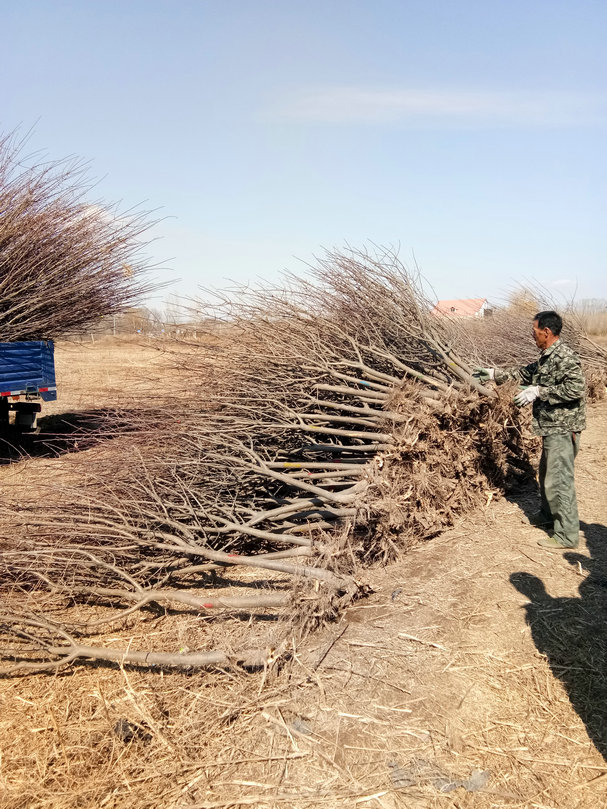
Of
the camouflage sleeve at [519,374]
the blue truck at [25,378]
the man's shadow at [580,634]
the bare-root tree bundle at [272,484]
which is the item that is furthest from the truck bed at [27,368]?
the man's shadow at [580,634]

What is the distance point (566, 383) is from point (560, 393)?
0.28 ft

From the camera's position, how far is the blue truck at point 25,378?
817 centimetres

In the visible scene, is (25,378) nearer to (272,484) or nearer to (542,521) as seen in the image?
(272,484)

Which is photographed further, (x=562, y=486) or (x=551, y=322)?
(x=551, y=322)

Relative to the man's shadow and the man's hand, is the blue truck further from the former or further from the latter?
the man's shadow

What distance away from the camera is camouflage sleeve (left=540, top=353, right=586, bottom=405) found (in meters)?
4.27

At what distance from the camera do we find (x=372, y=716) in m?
2.80

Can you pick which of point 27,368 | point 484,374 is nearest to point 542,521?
point 484,374

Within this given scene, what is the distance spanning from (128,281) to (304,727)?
8.07 m

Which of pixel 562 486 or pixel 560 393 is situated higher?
pixel 560 393

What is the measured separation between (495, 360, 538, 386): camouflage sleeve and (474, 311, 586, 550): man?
0.75 ft

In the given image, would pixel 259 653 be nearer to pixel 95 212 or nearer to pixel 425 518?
pixel 425 518

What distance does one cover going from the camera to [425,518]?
4684 millimetres

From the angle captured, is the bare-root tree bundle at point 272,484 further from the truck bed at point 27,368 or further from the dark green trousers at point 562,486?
the truck bed at point 27,368
